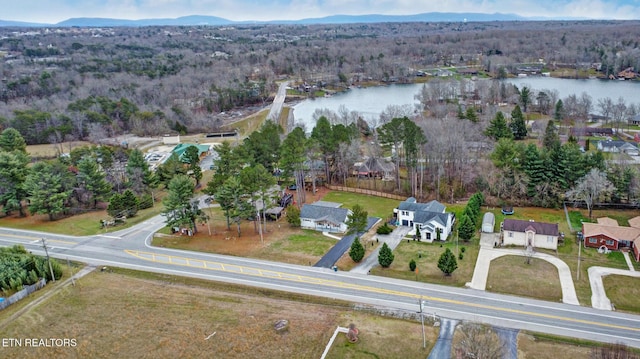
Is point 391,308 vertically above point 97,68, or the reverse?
point 97,68

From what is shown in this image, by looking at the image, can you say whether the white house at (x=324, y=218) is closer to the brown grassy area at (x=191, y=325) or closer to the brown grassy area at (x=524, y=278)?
the brown grassy area at (x=191, y=325)

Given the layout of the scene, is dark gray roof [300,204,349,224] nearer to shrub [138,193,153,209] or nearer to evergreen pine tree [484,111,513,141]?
shrub [138,193,153,209]

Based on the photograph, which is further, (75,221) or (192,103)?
(192,103)

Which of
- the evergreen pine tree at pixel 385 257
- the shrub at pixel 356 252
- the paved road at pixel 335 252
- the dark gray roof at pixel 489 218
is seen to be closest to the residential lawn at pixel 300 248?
the paved road at pixel 335 252

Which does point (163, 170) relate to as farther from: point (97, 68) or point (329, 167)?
point (97, 68)

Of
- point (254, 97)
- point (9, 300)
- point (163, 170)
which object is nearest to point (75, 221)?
point (163, 170)

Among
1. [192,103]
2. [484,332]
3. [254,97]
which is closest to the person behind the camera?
[484,332]

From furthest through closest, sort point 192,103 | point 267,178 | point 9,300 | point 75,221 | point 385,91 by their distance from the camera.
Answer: point 385,91
point 192,103
point 75,221
point 267,178
point 9,300
